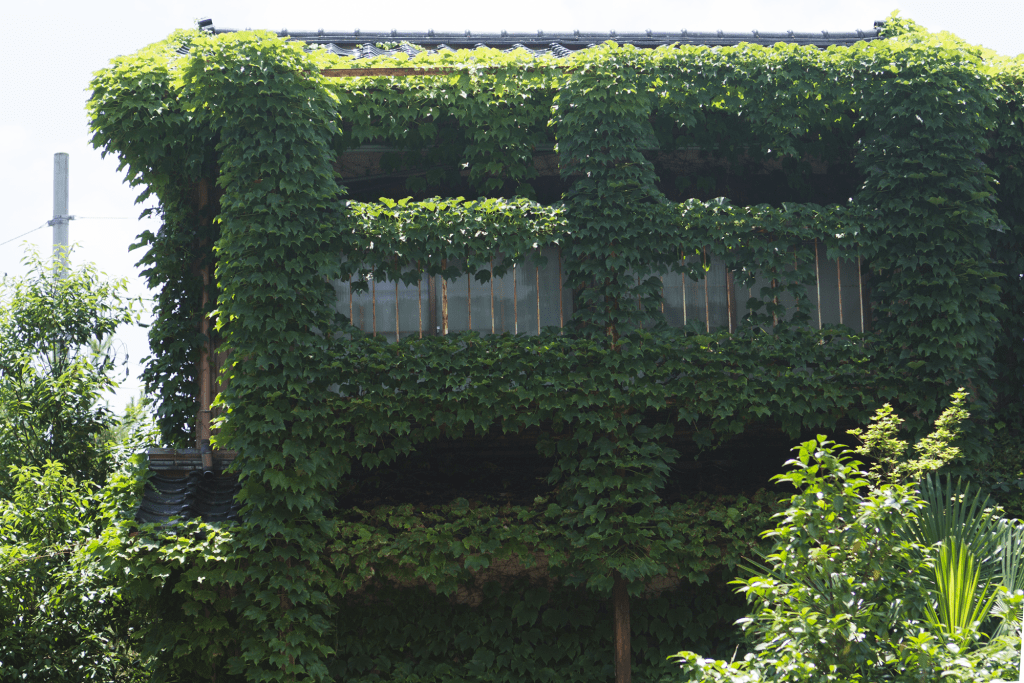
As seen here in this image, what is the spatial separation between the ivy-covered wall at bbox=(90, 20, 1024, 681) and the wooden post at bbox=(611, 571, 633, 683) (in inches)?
9.8

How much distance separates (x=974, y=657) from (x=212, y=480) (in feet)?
25.4

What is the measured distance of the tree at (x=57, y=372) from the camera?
1245 cm

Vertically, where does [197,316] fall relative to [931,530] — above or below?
above

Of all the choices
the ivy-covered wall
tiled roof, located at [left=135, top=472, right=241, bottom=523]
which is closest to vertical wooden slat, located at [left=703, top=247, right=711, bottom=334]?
the ivy-covered wall

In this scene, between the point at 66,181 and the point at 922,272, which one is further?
the point at 66,181

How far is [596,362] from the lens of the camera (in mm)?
9305

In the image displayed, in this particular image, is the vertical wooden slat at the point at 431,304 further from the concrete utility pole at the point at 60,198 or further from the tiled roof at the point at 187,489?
the concrete utility pole at the point at 60,198

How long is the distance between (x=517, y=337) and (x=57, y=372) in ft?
27.2

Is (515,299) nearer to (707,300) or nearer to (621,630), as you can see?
(707,300)

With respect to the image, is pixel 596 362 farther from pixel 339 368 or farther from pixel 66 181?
pixel 66 181

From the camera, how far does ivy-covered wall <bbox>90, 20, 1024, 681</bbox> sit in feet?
28.5

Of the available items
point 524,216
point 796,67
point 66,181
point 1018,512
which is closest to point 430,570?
point 524,216

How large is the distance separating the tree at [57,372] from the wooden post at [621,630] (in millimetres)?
8358

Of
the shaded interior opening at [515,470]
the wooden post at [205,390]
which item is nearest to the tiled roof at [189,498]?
the wooden post at [205,390]
